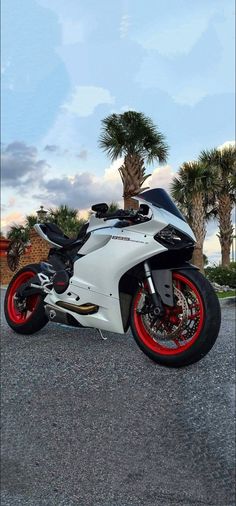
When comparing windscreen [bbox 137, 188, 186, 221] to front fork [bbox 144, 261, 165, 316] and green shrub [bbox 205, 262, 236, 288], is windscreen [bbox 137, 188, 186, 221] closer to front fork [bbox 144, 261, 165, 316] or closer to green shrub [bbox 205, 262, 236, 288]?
front fork [bbox 144, 261, 165, 316]

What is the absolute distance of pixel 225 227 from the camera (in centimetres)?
4294

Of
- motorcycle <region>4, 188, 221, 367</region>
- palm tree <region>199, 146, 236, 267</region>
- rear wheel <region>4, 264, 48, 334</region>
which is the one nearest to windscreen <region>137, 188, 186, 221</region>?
motorcycle <region>4, 188, 221, 367</region>

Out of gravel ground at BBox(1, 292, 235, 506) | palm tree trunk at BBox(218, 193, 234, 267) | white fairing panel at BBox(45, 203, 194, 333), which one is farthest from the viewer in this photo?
palm tree trunk at BBox(218, 193, 234, 267)

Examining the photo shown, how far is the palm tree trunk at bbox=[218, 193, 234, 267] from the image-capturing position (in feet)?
141

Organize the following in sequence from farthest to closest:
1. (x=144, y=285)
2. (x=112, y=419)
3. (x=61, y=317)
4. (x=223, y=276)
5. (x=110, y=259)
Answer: (x=112, y=419) < (x=223, y=276) < (x=61, y=317) < (x=110, y=259) < (x=144, y=285)

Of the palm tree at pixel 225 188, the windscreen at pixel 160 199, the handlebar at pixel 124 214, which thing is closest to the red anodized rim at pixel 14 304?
the handlebar at pixel 124 214

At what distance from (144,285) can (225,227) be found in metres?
41.5

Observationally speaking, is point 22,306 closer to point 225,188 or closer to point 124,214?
point 124,214

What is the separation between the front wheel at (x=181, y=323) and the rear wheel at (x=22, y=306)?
4.80 ft

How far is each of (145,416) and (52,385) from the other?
77.0 feet

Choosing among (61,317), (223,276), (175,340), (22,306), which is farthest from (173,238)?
(223,276)

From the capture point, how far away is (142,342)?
2.60m

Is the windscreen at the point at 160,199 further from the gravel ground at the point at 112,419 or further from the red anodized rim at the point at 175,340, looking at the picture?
the gravel ground at the point at 112,419

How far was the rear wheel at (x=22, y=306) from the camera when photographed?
3.95m
